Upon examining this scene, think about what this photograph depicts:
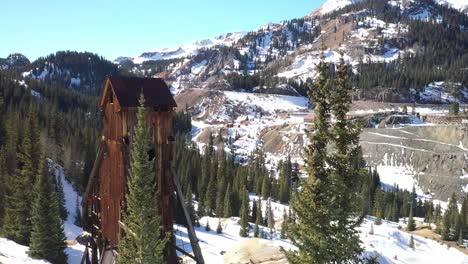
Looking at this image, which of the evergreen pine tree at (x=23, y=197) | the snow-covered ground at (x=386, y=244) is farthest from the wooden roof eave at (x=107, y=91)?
the snow-covered ground at (x=386, y=244)

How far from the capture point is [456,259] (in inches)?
2130

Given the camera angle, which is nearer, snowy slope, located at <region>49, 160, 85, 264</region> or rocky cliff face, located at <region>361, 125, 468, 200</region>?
snowy slope, located at <region>49, 160, 85, 264</region>

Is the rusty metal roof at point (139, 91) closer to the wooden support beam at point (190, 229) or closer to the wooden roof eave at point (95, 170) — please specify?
the wooden roof eave at point (95, 170)

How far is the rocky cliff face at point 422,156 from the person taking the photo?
4454 inches

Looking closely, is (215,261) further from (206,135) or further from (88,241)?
(206,135)

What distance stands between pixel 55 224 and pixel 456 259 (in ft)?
158

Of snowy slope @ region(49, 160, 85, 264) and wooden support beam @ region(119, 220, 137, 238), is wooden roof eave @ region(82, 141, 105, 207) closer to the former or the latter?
wooden support beam @ region(119, 220, 137, 238)

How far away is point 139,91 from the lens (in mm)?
15375

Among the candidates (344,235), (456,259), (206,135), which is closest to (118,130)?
(344,235)

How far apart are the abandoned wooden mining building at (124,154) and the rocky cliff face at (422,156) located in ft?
361

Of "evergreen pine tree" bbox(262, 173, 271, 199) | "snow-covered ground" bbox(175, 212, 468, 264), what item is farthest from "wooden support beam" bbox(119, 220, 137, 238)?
"evergreen pine tree" bbox(262, 173, 271, 199)

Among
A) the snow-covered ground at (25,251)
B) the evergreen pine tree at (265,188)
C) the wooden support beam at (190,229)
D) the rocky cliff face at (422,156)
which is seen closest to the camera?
the wooden support beam at (190,229)

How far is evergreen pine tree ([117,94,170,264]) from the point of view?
13984mm

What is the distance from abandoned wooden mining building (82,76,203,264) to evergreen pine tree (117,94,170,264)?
2.67ft
